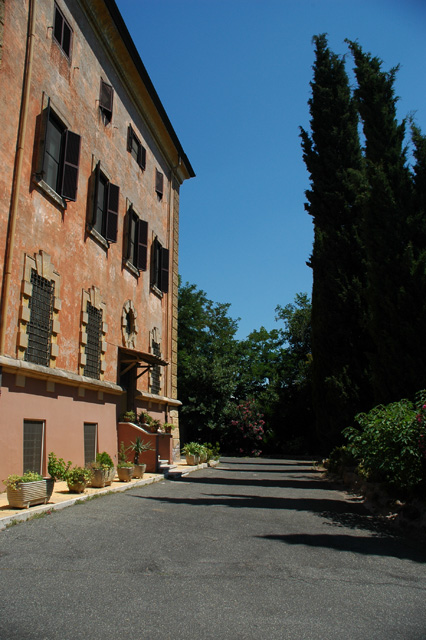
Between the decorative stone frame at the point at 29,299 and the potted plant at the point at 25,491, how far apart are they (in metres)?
2.86

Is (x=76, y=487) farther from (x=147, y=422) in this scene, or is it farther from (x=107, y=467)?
(x=147, y=422)

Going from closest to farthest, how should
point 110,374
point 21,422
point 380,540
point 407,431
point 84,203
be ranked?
1. point 380,540
2. point 407,431
3. point 21,422
4. point 84,203
5. point 110,374

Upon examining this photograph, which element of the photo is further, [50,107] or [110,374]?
[110,374]

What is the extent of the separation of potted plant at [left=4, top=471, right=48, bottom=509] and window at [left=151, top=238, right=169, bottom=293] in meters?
12.2

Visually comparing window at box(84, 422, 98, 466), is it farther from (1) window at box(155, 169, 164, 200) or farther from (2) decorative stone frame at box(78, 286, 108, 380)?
(1) window at box(155, 169, 164, 200)

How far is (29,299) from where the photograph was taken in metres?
10.4

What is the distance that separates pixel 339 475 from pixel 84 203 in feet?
36.0

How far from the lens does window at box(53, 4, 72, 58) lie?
41.4ft

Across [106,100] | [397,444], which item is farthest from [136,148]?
[397,444]

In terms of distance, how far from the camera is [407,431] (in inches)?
323

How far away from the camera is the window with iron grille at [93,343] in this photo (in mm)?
13461

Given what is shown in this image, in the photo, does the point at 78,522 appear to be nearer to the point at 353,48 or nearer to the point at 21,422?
the point at 21,422

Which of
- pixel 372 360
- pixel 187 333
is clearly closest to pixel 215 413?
pixel 187 333

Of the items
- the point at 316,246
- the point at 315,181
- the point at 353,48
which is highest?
the point at 353,48
